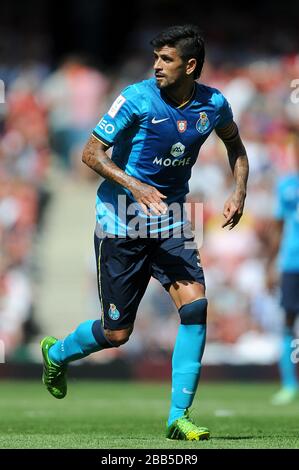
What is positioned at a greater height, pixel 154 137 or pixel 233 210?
pixel 154 137

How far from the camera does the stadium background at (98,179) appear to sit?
13922 millimetres

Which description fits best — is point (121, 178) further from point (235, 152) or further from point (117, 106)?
point (235, 152)

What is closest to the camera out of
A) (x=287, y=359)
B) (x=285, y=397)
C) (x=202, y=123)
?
(x=202, y=123)

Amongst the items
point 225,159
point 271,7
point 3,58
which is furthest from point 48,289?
point 271,7

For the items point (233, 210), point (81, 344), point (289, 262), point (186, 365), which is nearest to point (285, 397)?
point (289, 262)

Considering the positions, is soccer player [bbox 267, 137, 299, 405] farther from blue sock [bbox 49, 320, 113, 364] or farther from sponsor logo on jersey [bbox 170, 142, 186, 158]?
sponsor logo on jersey [bbox 170, 142, 186, 158]

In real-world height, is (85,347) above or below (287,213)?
below

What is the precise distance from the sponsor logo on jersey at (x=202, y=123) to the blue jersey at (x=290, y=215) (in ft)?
14.0

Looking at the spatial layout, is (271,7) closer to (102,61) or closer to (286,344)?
(102,61)

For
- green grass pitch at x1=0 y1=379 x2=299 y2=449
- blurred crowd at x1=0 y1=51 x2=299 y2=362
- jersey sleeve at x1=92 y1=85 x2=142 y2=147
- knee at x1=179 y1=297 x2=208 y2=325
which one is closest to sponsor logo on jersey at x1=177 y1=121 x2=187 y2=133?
jersey sleeve at x1=92 y1=85 x2=142 y2=147

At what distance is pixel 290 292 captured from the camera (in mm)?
11234

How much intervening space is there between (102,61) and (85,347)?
40.7 ft

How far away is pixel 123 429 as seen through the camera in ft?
25.0

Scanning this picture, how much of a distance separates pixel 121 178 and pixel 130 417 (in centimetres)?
269
